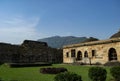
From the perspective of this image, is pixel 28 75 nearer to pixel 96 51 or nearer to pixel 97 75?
pixel 97 75

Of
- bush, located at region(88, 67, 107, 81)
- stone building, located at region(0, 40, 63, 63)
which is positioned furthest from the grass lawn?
stone building, located at region(0, 40, 63, 63)

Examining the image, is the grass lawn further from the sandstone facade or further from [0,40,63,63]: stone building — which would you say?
[0,40,63,63]: stone building

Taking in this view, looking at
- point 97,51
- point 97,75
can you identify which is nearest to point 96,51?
point 97,51

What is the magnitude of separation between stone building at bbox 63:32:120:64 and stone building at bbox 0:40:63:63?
16.8 ft

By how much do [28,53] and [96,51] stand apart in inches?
535

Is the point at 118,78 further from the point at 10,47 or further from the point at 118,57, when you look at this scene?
the point at 10,47

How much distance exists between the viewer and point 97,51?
34.2m

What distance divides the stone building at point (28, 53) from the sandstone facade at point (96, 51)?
16.8 feet

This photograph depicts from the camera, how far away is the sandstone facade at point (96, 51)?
31409 millimetres

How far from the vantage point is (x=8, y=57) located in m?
37.4

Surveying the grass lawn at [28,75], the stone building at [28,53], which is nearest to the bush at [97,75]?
the grass lawn at [28,75]

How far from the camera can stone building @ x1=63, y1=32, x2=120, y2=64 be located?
31397 mm

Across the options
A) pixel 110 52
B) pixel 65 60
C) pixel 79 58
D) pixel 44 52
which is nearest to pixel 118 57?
pixel 110 52

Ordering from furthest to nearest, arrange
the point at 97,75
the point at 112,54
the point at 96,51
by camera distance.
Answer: the point at 96,51 < the point at 112,54 < the point at 97,75
